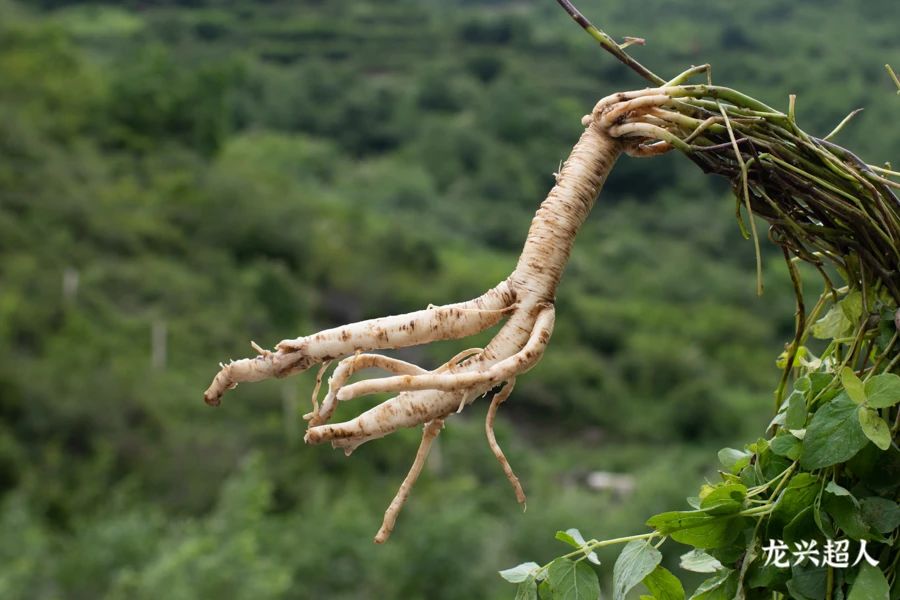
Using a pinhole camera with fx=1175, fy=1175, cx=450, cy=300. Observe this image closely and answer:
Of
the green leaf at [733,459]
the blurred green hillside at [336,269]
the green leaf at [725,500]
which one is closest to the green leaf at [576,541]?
the green leaf at [725,500]

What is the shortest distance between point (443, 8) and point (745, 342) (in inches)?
1151

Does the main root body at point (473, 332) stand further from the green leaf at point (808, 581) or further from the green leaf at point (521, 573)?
the green leaf at point (808, 581)

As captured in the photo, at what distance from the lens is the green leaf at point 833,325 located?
139 centimetres

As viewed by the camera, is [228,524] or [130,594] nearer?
[130,594]

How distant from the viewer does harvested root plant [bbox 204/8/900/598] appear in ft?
4.15

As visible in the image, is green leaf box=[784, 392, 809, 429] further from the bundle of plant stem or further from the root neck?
the root neck

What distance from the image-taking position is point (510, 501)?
25516 millimetres

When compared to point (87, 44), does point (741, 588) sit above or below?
above

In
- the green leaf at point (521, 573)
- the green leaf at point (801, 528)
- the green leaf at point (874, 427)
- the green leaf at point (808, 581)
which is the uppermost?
the green leaf at point (874, 427)

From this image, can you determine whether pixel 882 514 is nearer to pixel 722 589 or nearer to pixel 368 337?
pixel 722 589

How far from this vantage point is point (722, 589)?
136 centimetres

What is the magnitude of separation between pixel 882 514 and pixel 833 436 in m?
0.10

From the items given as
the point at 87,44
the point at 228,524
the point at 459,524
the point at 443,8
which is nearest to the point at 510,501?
the point at 459,524

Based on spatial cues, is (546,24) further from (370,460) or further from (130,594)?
(130,594)
